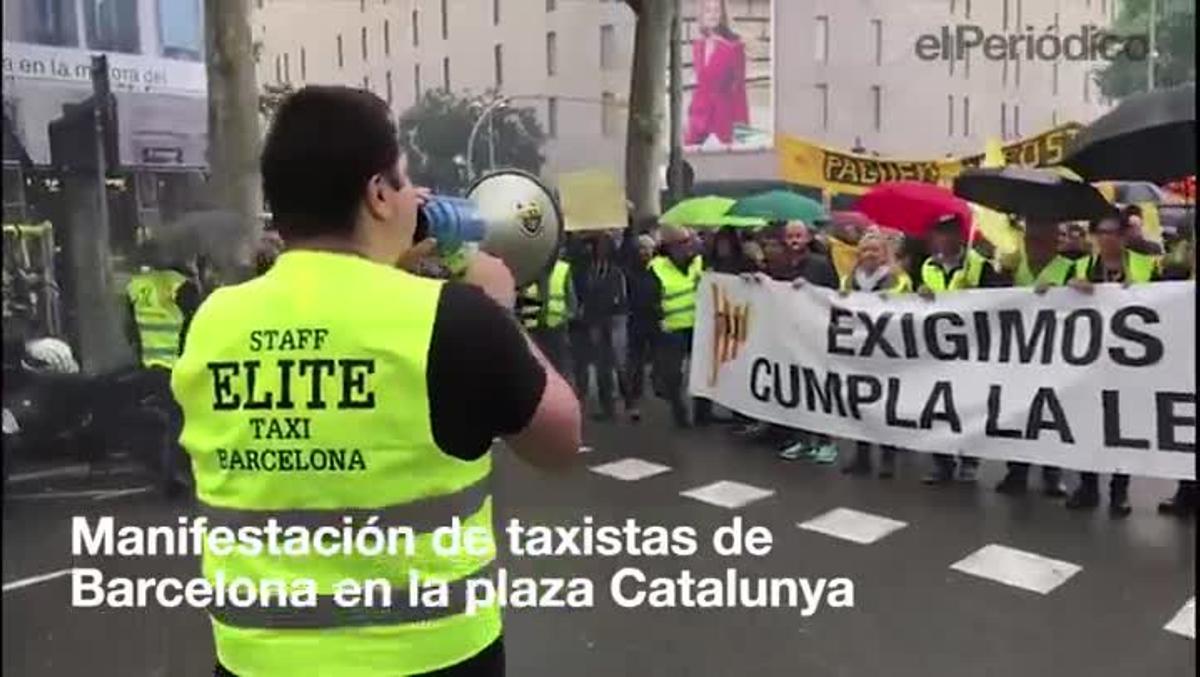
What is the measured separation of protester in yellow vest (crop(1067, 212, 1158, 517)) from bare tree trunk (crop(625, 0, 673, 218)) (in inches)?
421

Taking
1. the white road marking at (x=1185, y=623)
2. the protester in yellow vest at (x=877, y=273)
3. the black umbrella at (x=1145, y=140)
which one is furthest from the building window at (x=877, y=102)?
the white road marking at (x=1185, y=623)

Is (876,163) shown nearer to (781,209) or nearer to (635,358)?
(781,209)

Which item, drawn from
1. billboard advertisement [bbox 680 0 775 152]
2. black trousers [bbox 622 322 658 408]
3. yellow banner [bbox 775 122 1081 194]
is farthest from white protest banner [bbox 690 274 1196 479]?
billboard advertisement [bbox 680 0 775 152]

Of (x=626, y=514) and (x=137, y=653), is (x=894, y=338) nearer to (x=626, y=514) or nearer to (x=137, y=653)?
(x=626, y=514)

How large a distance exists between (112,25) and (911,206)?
7078 mm

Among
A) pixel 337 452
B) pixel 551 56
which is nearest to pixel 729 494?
pixel 337 452

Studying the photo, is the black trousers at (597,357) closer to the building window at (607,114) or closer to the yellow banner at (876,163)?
the yellow banner at (876,163)

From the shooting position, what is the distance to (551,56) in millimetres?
31531

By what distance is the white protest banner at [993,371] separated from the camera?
5.89 metres

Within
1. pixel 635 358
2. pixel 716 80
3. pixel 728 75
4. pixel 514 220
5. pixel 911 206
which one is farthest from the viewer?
pixel 728 75

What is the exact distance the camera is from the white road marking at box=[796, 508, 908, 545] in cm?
622

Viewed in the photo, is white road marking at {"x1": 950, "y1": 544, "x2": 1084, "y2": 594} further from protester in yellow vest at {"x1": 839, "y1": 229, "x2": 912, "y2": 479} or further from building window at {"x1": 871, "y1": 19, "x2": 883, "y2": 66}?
building window at {"x1": 871, "y1": 19, "x2": 883, "y2": 66}

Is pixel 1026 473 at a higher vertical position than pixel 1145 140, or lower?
lower

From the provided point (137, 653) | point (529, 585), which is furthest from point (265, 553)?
point (529, 585)
